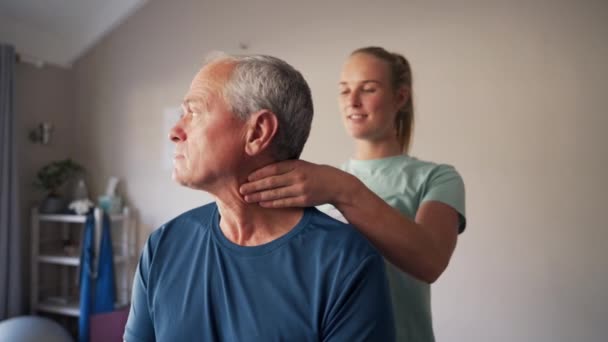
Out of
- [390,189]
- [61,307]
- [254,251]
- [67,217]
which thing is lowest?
[61,307]

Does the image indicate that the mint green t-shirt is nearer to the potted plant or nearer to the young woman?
the young woman

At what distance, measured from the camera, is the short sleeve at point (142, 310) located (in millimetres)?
875

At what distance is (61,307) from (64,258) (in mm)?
340

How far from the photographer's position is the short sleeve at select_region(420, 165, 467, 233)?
0.97 meters

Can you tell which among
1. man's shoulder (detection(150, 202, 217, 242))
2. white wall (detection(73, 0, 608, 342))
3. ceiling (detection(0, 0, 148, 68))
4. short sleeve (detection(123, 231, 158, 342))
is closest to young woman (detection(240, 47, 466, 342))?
man's shoulder (detection(150, 202, 217, 242))

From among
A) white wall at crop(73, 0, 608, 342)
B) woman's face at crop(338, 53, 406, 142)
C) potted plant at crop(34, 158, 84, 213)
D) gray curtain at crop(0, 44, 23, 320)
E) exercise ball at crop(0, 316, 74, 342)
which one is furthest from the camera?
potted plant at crop(34, 158, 84, 213)

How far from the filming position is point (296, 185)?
2.39ft

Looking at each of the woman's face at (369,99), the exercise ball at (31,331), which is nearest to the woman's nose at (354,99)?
the woman's face at (369,99)

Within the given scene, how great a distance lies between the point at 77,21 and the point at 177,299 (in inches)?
113

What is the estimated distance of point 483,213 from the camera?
2.06m

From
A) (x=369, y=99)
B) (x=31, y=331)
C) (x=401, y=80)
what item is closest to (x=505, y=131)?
(x=401, y=80)

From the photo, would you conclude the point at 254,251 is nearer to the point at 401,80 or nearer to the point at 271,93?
the point at 271,93

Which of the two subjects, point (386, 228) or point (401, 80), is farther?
point (401, 80)

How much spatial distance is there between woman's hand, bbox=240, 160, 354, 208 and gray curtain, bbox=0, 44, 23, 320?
2.51 meters
